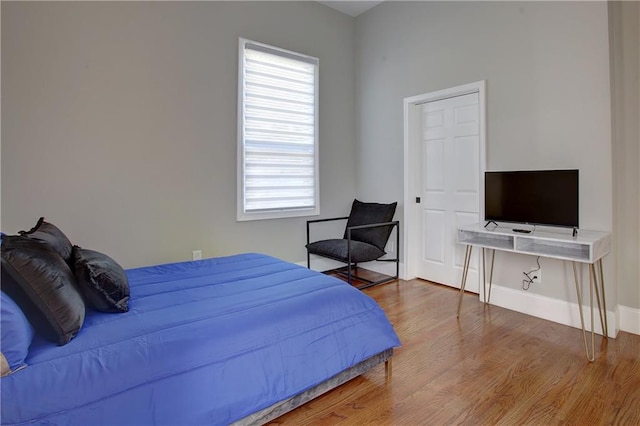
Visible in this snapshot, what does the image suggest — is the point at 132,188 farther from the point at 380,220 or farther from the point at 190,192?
the point at 380,220

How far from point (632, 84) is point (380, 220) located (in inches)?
93.6

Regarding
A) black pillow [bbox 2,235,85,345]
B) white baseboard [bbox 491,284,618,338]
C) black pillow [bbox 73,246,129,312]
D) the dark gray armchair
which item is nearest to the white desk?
white baseboard [bbox 491,284,618,338]

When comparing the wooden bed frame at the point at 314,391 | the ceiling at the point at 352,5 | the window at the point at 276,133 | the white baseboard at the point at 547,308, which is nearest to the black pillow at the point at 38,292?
the wooden bed frame at the point at 314,391

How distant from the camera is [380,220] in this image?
400 centimetres

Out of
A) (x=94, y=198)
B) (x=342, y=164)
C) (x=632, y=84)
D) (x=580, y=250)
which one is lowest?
(x=580, y=250)

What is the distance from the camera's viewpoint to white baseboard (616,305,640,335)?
2.64m

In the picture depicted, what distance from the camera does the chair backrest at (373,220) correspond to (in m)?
3.95

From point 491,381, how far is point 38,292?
229 cm

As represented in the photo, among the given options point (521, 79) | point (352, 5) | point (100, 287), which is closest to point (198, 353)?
point (100, 287)

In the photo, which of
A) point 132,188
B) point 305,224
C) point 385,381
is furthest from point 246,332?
point 305,224

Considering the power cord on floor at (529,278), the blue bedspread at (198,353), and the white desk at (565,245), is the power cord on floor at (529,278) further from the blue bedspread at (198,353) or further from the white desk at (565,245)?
the blue bedspread at (198,353)

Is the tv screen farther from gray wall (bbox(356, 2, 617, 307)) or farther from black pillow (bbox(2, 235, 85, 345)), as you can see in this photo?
black pillow (bbox(2, 235, 85, 345))

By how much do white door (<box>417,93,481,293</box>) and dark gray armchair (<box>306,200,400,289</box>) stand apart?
1.28 ft

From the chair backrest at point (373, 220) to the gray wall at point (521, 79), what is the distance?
0.29 m
